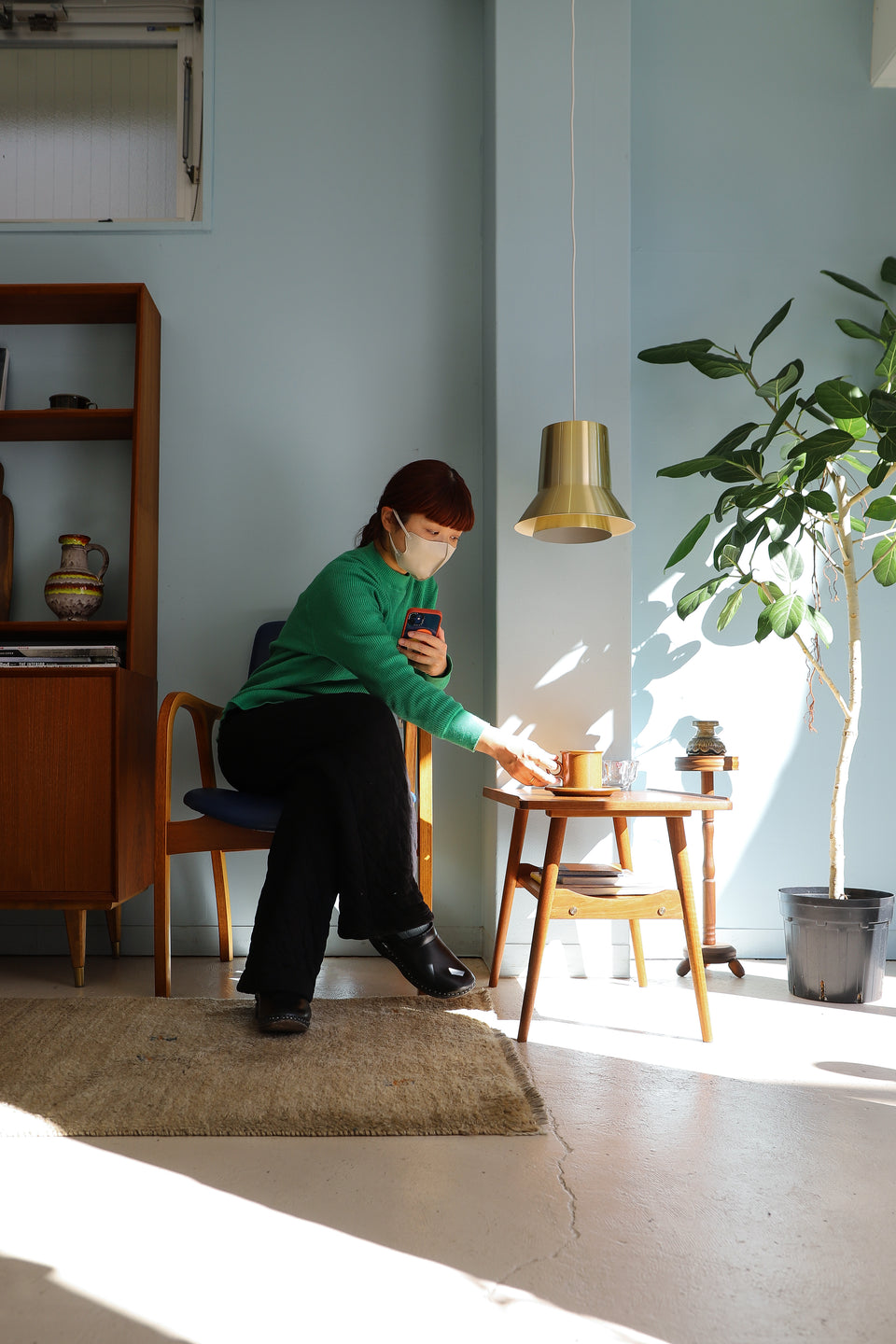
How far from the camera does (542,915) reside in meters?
1.74

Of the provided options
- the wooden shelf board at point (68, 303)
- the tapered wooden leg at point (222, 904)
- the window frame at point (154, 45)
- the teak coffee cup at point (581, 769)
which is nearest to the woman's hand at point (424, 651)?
the teak coffee cup at point (581, 769)

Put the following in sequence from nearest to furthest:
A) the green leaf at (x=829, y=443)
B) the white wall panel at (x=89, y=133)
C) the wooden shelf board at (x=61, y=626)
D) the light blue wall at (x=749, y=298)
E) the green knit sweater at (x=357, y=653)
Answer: the green knit sweater at (x=357, y=653)
the green leaf at (x=829, y=443)
the wooden shelf board at (x=61, y=626)
the light blue wall at (x=749, y=298)
the white wall panel at (x=89, y=133)

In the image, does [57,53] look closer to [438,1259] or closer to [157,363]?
[157,363]

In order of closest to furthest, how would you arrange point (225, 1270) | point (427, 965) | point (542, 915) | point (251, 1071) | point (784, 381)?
1. point (225, 1270)
2. point (251, 1071)
3. point (542, 915)
4. point (427, 965)
5. point (784, 381)

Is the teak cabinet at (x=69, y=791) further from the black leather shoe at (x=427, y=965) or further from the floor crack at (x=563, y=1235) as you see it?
the floor crack at (x=563, y=1235)

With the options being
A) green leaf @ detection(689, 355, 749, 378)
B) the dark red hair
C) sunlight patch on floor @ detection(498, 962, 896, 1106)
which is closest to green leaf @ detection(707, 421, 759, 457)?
green leaf @ detection(689, 355, 749, 378)

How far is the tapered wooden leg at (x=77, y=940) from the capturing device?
222cm

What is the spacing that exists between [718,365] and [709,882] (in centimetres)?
124

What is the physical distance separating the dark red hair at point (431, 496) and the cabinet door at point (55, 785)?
802 mm

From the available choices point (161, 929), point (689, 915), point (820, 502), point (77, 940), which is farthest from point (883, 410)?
point (77, 940)

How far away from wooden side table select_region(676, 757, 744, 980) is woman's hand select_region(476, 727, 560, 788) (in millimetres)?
624

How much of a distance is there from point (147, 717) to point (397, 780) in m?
0.87

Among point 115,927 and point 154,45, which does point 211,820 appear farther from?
point 154,45

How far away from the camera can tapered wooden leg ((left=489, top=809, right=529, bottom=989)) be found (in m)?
2.07
